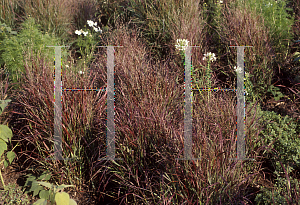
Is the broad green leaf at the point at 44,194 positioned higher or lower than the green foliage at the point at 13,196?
higher

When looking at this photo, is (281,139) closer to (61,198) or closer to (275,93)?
(275,93)

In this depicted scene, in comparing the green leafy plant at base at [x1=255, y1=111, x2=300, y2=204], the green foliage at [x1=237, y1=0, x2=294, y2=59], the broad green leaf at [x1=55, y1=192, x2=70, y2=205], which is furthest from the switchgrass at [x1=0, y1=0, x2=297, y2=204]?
the broad green leaf at [x1=55, y1=192, x2=70, y2=205]

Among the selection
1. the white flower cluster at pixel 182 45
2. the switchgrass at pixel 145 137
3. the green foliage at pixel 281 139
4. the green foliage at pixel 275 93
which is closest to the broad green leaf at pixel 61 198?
the switchgrass at pixel 145 137

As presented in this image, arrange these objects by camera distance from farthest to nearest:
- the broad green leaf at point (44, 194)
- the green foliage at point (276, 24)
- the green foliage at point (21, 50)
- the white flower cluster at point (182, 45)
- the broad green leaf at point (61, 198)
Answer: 1. the green foliage at point (276, 24)
2. the green foliage at point (21, 50)
3. the white flower cluster at point (182, 45)
4. the broad green leaf at point (44, 194)
5. the broad green leaf at point (61, 198)

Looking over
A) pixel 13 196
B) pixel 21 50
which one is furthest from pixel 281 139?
pixel 21 50

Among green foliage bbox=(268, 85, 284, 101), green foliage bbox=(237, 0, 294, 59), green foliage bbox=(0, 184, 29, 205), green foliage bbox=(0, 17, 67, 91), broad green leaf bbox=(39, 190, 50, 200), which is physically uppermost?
green foliage bbox=(237, 0, 294, 59)

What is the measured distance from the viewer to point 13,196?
9.40ft

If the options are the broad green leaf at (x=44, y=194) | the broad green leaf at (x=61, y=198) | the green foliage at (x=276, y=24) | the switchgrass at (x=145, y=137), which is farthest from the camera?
the green foliage at (x=276, y=24)

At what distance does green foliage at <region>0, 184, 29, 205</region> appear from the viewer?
275 centimetres

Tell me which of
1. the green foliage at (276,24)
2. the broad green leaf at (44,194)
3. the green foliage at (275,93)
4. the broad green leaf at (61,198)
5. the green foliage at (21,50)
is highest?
the green foliage at (276,24)

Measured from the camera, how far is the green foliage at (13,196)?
9.03 ft

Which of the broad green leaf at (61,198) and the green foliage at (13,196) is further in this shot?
the green foliage at (13,196)

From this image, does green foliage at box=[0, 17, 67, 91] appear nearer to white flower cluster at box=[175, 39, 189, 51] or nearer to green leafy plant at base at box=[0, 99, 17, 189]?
green leafy plant at base at box=[0, 99, 17, 189]

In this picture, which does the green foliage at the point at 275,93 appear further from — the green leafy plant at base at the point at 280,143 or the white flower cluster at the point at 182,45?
the white flower cluster at the point at 182,45
